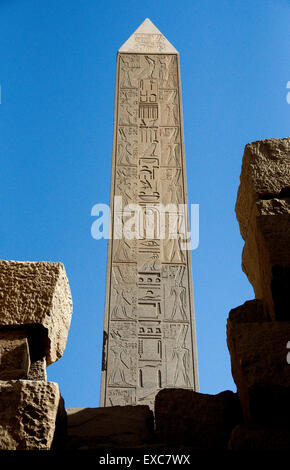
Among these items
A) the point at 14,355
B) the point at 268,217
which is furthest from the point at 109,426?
the point at 268,217

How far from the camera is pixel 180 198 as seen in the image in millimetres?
6695

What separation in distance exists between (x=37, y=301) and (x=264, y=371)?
34.6 inches

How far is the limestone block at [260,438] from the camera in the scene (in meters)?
1.80

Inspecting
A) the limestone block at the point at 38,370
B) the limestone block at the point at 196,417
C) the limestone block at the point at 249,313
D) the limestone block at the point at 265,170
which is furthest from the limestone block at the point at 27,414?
the limestone block at the point at 265,170

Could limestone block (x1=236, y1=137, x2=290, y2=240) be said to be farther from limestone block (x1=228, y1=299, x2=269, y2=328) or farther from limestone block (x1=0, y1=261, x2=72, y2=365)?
limestone block (x1=0, y1=261, x2=72, y2=365)

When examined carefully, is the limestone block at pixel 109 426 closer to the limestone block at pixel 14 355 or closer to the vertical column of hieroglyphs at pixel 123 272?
the limestone block at pixel 14 355

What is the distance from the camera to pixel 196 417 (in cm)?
234

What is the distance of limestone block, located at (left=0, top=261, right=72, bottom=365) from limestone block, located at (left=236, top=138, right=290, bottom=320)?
2.62ft

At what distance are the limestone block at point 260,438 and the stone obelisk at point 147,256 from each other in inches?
133

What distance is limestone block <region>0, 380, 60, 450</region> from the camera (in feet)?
6.19

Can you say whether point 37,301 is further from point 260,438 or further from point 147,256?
point 147,256

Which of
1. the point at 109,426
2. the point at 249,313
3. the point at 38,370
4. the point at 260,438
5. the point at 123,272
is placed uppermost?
the point at 123,272

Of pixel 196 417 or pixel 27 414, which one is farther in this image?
pixel 196 417
